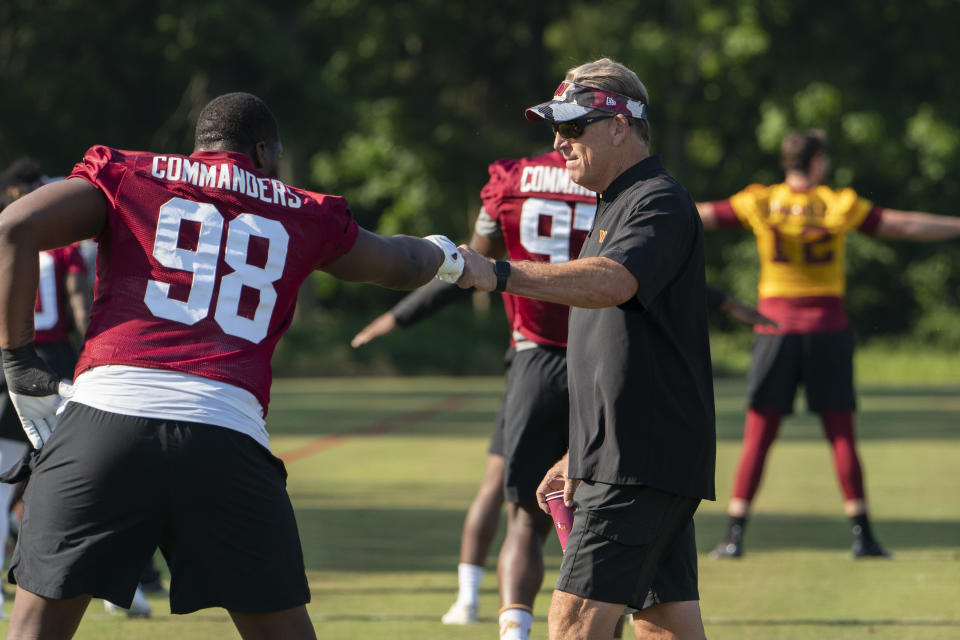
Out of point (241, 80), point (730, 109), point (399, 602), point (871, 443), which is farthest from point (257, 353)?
point (730, 109)

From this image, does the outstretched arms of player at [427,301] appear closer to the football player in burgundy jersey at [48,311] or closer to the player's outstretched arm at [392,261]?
the football player in burgundy jersey at [48,311]

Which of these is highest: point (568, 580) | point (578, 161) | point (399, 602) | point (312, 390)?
point (578, 161)

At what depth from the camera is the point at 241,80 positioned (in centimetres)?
3222

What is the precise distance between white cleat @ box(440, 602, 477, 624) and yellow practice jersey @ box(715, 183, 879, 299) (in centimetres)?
291

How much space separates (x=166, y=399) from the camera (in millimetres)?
3594

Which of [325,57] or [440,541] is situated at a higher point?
[325,57]

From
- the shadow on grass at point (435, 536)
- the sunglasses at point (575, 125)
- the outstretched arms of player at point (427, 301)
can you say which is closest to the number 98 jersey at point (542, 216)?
the outstretched arms of player at point (427, 301)

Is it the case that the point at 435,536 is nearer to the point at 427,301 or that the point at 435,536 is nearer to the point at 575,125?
the point at 427,301

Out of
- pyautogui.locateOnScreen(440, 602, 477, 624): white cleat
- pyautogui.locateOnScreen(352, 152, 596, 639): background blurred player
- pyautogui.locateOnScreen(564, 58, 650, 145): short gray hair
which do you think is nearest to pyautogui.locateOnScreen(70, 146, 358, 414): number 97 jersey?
pyautogui.locateOnScreen(564, 58, 650, 145): short gray hair

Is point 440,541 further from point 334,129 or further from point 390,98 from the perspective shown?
point 390,98

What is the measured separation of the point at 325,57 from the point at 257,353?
37484mm

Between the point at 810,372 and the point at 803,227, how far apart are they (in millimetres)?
846

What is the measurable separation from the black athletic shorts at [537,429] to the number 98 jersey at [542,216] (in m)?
0.14

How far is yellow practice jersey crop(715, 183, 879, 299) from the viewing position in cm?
834
